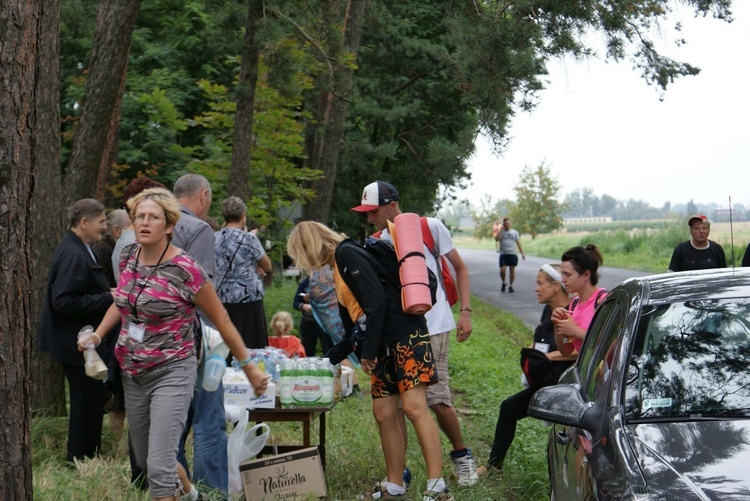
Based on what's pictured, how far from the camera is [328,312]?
9.64 metres

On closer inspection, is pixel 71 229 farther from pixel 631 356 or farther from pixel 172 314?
pixel 631 356

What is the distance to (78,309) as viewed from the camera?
7176 mm

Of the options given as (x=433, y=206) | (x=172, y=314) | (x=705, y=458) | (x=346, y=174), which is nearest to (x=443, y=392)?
(x=172, y=314)

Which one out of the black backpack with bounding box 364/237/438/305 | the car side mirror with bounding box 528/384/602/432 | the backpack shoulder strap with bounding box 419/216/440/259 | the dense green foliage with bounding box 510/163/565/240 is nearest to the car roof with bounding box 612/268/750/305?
the car side mirror with bounding box 528/384/602/432

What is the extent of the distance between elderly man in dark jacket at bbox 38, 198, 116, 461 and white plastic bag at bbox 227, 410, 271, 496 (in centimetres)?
142

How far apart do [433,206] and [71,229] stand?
80.2 feet

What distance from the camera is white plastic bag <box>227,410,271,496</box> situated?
6.30m

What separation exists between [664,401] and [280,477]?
292cm

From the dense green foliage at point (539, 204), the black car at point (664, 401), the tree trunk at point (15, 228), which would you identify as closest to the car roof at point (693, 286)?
the black car at point (664, 401)

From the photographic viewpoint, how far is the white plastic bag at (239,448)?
630 centimetres

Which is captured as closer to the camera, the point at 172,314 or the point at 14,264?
the point at 14,264

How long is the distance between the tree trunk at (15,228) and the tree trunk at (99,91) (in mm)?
6137

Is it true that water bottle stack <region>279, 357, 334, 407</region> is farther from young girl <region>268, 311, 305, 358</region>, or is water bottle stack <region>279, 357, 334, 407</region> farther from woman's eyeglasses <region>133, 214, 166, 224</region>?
young girl <region>268, 311, 305, 358</region>

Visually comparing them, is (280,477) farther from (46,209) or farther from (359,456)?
(46,209)
